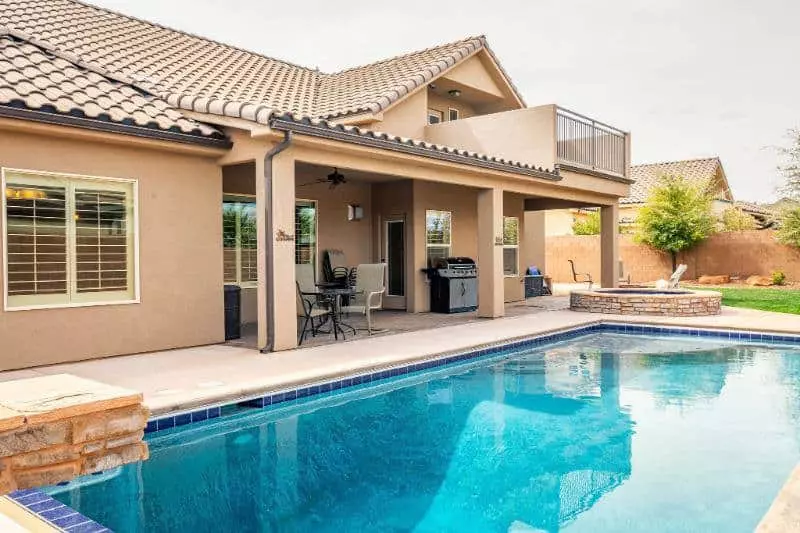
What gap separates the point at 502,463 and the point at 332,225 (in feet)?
31.4

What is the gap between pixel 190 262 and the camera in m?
9.56

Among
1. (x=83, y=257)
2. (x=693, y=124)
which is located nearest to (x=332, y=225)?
(x=83, y=257)

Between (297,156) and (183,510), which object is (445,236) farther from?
(183,510)

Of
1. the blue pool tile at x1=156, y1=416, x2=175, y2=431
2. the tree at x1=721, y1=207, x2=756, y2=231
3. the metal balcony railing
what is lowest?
the blue pool tile at x1=156, y1=416, x2=175, y2=431

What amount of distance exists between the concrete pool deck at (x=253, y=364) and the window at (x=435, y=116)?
24.7ft

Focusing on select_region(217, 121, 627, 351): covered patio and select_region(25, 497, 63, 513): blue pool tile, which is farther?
select_region(217, 121, 627, 351): covered patio

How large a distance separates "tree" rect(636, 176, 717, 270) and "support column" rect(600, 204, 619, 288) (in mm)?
7146

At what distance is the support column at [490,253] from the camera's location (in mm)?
13609

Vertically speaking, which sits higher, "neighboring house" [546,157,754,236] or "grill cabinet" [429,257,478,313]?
"neighboring house" [546,157,754,236]

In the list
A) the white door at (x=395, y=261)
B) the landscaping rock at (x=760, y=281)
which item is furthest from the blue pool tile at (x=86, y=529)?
the landscaping rock at (x=760, y=281)

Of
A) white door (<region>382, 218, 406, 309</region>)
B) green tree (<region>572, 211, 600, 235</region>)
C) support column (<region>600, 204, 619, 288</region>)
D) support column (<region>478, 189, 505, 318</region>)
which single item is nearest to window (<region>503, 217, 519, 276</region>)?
support column (<region>600, 204, 619, 288</region>)

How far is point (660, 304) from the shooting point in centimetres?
1413

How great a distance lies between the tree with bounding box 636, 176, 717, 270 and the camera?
2459 centimetres

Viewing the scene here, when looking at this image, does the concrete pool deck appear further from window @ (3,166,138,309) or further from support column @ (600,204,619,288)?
support column @ (600,204,619,288)
